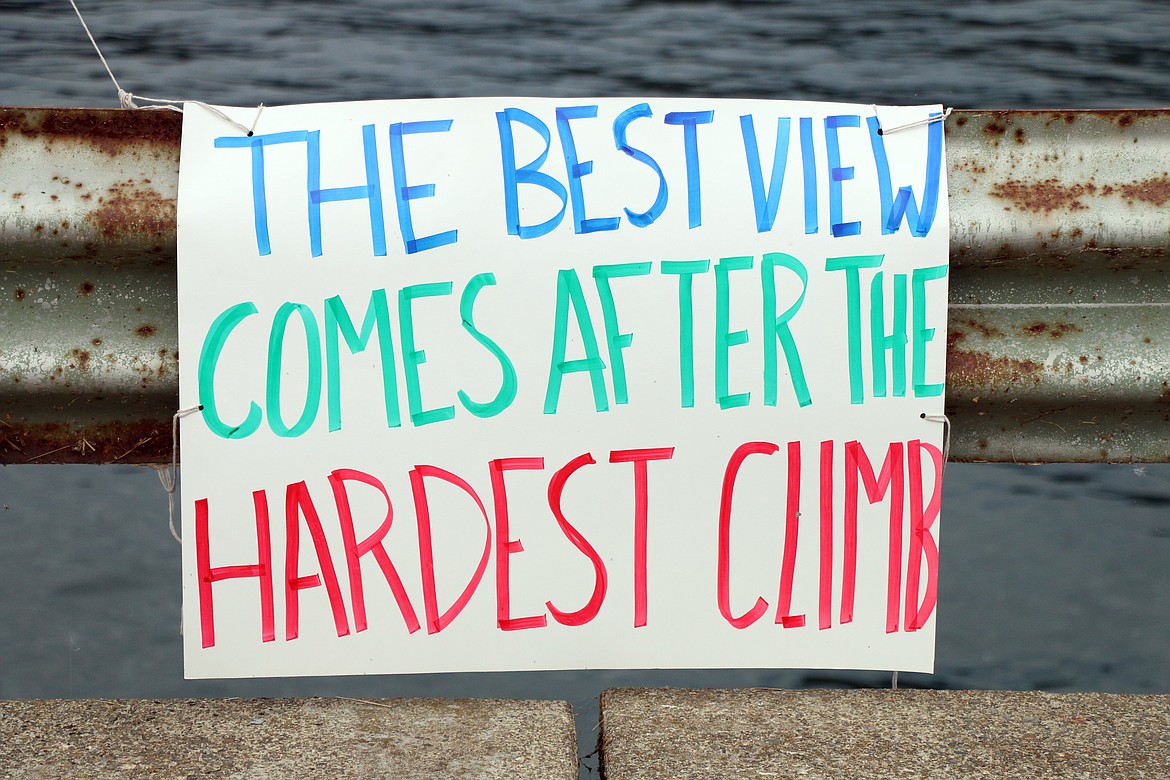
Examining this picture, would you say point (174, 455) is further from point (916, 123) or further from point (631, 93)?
point (631, 93)

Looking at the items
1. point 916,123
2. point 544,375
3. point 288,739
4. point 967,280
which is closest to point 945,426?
point 967,280

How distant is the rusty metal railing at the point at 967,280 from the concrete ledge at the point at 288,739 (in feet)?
1.35

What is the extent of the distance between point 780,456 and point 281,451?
780 millimetres

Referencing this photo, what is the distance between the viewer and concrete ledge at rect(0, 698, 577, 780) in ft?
6.91

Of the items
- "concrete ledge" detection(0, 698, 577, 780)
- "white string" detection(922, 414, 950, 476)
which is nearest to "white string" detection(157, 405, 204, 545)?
"concrete ledge" detection(0, 698, 577, 780)

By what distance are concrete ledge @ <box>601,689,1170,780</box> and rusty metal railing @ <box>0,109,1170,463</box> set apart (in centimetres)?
43

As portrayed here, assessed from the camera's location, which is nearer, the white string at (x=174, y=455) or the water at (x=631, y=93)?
the white string at (x=174, y=455)

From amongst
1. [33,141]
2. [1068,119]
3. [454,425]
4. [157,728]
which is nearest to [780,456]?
[454,425]

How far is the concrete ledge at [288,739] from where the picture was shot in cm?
211

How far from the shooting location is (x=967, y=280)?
238 cm

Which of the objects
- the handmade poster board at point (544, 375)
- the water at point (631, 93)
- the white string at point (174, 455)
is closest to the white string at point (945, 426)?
the handmade poster board at point (544, 375)

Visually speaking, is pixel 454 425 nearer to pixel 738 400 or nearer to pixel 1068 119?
pixel 738 400

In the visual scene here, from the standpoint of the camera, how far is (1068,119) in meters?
2.33

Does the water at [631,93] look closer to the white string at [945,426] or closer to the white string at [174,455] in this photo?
the white string at [174,455]
